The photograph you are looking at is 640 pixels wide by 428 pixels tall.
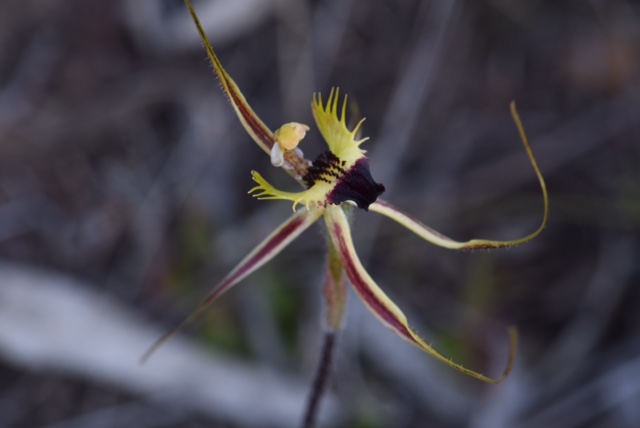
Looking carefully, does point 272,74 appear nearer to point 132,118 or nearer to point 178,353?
point 132,118

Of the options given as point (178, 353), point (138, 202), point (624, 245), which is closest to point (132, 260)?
point (138, 202)

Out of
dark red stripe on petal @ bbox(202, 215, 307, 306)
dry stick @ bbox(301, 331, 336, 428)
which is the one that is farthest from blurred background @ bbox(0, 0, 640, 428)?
dark red stripe on petal @ bbox(202, 215, 307, 306)

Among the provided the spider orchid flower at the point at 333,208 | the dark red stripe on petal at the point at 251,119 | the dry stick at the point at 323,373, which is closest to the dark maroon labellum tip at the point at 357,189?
the spider orchid flower at the point at 333,208

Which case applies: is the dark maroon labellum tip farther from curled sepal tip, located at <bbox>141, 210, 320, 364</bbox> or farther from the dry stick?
the dry stick

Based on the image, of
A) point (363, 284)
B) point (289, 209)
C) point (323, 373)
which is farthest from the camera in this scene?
point (289, 209)

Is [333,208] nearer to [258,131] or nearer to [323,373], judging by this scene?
[258,131]

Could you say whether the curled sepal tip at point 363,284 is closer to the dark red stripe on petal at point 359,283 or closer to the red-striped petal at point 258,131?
the dark red stripe on petal at point 359,283

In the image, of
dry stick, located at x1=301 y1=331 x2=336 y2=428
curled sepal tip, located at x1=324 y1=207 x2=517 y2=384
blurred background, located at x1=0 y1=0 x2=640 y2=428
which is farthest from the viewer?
blurred background, located at x1=0 y1=0 x2=640 y2=428

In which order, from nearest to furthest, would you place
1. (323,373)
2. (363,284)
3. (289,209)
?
(363,284)
(323,373)
(289,209)

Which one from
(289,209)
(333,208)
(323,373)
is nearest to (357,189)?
(333,208)
